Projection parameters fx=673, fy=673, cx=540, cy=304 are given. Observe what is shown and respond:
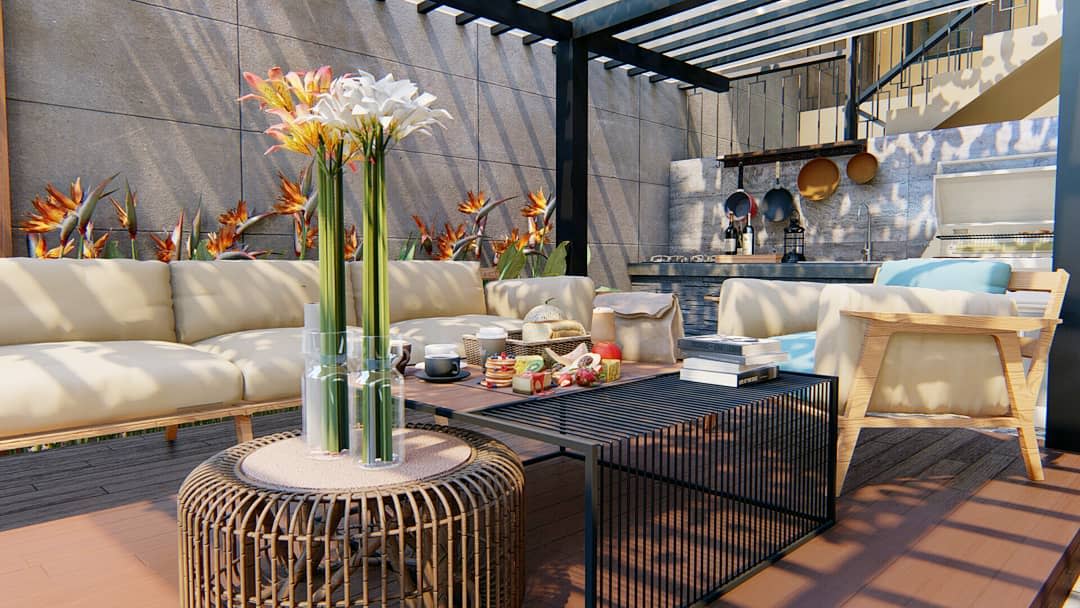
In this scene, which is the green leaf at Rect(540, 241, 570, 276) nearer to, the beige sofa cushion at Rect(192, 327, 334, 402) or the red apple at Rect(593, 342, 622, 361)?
the beige sofa cushion at Rect(192, 327, 334, 402)

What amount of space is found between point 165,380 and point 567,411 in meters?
1.53

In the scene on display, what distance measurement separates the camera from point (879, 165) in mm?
5473

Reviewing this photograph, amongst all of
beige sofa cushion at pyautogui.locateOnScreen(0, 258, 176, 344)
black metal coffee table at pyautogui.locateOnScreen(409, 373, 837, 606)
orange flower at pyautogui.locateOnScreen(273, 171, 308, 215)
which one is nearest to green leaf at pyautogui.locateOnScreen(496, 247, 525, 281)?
orange flower at pyautogui.locateOnScreen(273, 171, 308, 215)

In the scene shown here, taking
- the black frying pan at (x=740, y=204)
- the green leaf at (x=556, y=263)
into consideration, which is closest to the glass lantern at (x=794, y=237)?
the black frying pan at (x=740, y=204)

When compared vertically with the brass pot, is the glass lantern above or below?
below

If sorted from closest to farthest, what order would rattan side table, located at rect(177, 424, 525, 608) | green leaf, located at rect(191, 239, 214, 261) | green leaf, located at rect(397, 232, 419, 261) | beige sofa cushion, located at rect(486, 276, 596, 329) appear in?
rattan side table, located at rect(177, 424, 525, 608)
green leaf, located at rect(191, 239, 214, 261)
beige sofa cushion, located at rect(486, 276, 596, 329)
green leaf, located at rect(397, 232, 419, 261)

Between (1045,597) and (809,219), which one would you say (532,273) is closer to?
(809,219)

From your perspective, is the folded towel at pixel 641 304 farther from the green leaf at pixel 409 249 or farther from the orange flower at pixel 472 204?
the orange flower at pixel 472 204

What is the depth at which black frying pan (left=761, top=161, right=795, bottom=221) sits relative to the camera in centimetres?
606

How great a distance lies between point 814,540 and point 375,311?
1380 mm

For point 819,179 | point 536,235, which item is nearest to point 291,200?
point 536,235

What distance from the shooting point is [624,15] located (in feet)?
15.6

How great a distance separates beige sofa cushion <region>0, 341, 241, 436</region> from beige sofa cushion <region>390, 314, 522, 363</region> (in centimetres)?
87

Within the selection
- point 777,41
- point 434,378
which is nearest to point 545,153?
point 777,41
